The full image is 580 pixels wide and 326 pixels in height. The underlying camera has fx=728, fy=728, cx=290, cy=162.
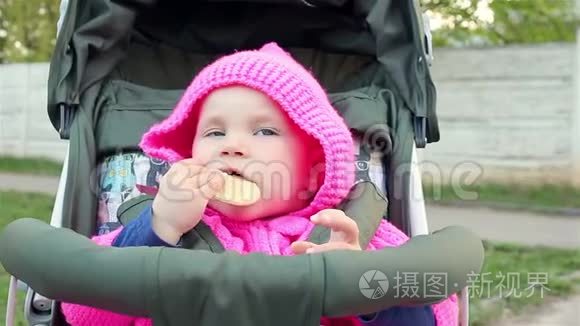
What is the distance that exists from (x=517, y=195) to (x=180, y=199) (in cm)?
465

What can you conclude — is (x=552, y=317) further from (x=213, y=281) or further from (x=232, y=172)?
(x=213, y=281)

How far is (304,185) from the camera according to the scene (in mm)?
1749

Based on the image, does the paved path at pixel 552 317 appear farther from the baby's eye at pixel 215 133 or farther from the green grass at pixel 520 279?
the baby's eye at pixel 215 133

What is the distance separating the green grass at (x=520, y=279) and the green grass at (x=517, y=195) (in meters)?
1.19

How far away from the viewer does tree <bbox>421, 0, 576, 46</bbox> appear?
5.90 metres

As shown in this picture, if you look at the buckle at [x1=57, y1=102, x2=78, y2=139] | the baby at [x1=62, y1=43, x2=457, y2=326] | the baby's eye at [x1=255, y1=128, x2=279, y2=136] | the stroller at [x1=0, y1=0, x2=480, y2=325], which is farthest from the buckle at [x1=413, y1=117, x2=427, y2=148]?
the buckle at [x1=57, y1=102, x2=78, y2=139]

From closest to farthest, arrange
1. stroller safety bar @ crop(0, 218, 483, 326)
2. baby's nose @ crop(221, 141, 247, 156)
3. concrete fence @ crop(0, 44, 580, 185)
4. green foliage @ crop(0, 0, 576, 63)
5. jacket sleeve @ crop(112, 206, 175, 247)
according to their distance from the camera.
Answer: stroller safety bar @ crop(0, 218, 483, 326), jacket sleeve @ crop(112, 206, 175, 247), baby's nose @ crop(221, 141, 247, 156), concrete fence @ crop(0, 44, 580, 185), green foliage @ crop(0, 0, 576, 63)

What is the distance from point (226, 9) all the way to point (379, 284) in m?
1.40

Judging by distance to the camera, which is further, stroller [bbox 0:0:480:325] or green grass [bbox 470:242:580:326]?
green grass [bbox 470:242:580:326]

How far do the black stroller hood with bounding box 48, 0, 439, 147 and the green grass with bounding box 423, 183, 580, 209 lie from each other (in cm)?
291

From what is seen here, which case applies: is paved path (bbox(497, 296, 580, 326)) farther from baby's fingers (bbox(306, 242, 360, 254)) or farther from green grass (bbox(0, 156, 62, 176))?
green grass (bbox(0, 156, 62, 176))

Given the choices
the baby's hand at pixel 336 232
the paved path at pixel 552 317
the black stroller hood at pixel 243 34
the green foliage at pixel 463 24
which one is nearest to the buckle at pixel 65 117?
the black stroller hood at pixel 243 34

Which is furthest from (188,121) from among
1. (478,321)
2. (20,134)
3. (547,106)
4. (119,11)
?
(20,134)

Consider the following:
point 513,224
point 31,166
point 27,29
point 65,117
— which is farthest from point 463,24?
point 27,29
